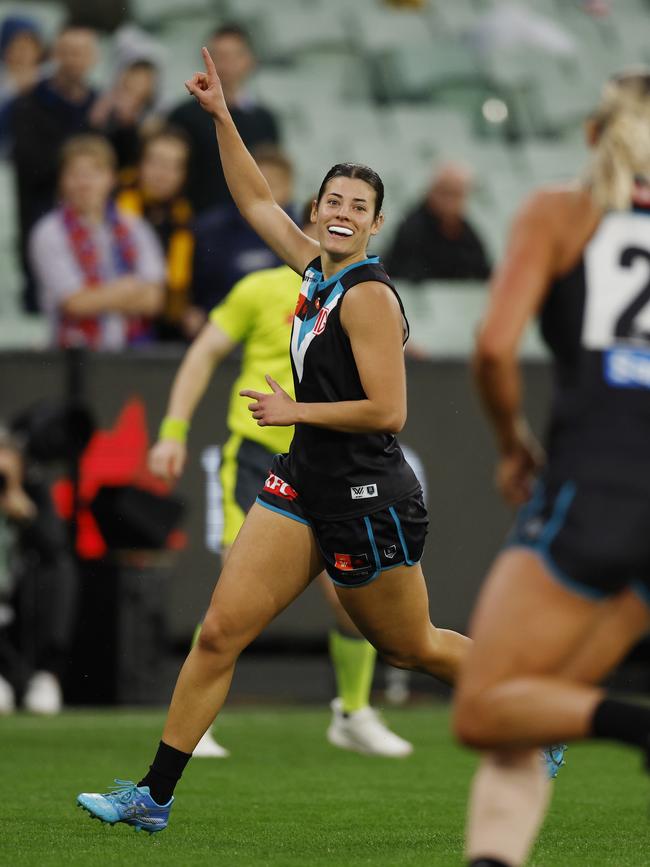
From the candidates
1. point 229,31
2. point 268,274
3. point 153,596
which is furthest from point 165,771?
point 229,31

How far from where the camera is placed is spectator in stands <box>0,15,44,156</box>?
46.6ft

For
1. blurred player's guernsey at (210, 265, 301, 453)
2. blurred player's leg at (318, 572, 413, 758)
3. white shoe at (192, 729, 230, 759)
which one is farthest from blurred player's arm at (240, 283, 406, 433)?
white shoe at (192, 729, 230, 759)

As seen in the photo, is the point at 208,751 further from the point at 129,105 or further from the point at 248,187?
the point at 129,105

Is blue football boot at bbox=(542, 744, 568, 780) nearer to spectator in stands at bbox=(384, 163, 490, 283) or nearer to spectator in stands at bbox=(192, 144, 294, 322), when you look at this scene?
spectator in stands at bbox=(192, 144, 294, 322)

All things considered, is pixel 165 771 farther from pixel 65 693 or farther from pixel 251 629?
pixel 65 693

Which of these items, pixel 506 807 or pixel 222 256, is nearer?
pixel 506 807

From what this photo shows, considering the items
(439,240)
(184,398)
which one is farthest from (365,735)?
(439,240)

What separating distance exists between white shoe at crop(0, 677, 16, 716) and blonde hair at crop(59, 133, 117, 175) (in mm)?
3826

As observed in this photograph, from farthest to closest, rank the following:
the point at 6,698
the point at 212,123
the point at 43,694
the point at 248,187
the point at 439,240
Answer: the point at 439,240 → the point at 212,123 → the point at 6,698 → the point at 43,694 → the point at 248,187

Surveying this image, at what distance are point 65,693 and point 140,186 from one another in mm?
3994

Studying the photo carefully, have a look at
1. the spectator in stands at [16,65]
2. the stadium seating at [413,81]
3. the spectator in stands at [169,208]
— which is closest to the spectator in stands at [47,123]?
the spectator in stands at [16,65]

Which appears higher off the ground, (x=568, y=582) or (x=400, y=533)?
(x=568, y=582)

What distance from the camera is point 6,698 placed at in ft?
37.7

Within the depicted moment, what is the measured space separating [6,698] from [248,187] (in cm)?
618
